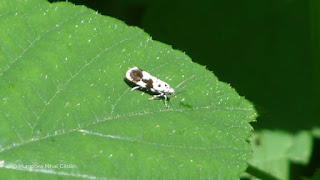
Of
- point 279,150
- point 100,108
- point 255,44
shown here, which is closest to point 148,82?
point 100,108

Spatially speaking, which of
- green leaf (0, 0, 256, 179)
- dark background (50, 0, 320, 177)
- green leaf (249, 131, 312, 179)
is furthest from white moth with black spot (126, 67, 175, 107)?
dark background (50, 0, 320, 177)

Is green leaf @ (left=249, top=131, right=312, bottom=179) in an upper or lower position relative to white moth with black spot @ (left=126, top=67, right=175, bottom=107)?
lower

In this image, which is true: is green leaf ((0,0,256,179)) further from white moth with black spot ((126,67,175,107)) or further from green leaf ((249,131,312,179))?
green leaf ((249,131,312,179))

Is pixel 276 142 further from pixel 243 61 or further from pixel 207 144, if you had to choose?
pixel 207 144

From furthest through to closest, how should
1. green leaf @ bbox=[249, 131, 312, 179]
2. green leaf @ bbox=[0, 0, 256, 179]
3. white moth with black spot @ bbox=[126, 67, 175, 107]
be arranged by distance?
green leaf @ bbox=[249, 131, 312, 179] < white moth with black spot @ bbox=[126, 67, 175, 107] < green leaf @ bbox=[0, 0, 256, 179]

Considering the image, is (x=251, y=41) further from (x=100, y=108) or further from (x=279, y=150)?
(x=100, y=108)

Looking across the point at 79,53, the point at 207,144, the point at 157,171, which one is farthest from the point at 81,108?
the point at 207,144
